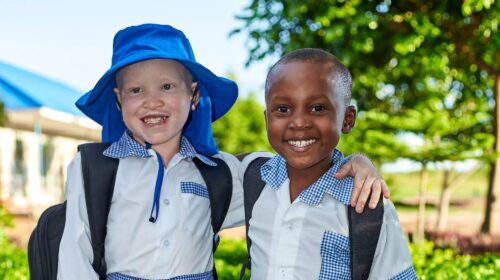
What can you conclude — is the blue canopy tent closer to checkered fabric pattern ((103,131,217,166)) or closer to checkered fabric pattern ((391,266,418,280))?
checkered fabric pattern ((103,131,217,166))

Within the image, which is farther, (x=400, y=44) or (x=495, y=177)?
(x=495, y=177)

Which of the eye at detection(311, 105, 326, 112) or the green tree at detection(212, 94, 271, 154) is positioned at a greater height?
the eye at detection(311, 105, 326, 112)

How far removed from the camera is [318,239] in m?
2.56

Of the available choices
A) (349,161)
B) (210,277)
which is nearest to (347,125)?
(349,161)

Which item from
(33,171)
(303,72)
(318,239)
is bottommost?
(33,171)

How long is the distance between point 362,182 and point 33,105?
15.0m

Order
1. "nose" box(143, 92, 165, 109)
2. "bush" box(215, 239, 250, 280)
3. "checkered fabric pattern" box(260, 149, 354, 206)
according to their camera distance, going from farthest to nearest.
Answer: "bush" box(215, 239, 250, 280)
"nose" box(143, 92, 165, 109)
"checkered fabric pattern" box(260, 149, 354, 206)

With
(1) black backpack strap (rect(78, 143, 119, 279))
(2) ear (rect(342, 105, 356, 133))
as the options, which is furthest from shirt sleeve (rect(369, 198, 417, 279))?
(1) black backpack strap (rect(78, 143, 119, 279))

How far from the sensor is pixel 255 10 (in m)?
10.1

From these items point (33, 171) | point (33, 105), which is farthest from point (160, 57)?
point (33, 171)

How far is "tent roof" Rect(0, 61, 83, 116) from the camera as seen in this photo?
53.7 ft

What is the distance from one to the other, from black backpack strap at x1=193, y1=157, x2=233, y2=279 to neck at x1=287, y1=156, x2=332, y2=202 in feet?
1.48

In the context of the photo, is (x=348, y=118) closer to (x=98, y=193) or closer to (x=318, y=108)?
(x=318, y=108)

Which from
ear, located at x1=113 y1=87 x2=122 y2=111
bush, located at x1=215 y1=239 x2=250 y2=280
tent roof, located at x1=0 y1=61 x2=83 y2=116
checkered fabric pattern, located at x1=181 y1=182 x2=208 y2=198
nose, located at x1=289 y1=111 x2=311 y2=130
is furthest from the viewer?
tent roof, located at x1=0 y1=61 x2=83 y2=116
